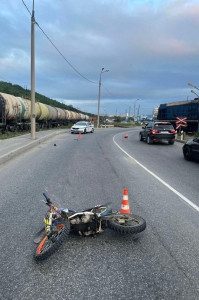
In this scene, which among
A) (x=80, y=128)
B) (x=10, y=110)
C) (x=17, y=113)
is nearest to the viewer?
(x=10, y=110)

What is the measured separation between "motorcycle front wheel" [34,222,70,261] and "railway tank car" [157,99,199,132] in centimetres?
2652

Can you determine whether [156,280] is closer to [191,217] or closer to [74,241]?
[74,241]

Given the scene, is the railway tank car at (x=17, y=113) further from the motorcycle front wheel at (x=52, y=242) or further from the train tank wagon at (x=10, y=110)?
the motorcycle front wheel at (x=52, y=242)

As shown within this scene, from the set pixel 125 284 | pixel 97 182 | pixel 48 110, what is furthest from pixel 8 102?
pixel 125 284

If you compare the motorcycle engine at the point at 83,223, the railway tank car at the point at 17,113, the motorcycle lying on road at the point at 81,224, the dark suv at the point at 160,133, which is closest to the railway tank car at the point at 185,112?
the dark suv at the point at 160,133

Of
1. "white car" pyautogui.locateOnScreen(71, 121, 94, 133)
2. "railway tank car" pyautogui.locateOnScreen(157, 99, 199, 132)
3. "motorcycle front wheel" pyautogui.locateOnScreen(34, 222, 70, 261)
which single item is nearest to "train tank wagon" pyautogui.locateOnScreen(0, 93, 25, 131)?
"white car" pyautogui.locateOnScreen(71, 121, 94, 133)

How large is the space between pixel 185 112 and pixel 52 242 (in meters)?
29.2

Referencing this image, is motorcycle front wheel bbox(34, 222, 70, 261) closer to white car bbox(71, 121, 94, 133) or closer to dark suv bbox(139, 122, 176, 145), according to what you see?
dark suv bbox(139, 122, 176, 145)

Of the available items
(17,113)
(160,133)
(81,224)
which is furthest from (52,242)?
(17,113)

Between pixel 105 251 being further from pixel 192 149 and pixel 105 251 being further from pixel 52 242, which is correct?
pixel 192 149

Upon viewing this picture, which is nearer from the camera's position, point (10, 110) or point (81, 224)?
point (81, 224)

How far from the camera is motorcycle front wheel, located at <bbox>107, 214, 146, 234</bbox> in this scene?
4.19 m

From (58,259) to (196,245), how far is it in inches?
74.8

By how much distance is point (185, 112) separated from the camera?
30984 mm
